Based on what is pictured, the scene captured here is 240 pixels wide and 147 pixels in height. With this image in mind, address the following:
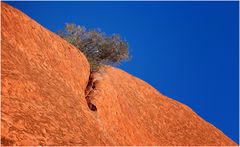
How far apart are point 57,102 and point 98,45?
16.9m

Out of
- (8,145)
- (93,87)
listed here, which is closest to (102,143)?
(8,145)

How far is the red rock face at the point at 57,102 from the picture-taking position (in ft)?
43.4

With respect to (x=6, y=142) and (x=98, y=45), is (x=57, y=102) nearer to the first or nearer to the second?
(x=6, y=142)

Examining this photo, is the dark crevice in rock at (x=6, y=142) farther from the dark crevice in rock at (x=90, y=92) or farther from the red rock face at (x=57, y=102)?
the dark crevice in rock at (x=90, y=92)

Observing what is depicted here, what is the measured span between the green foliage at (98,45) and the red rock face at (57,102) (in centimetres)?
293

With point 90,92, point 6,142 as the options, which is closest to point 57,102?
point 6,142

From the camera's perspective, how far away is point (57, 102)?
16.0 metres

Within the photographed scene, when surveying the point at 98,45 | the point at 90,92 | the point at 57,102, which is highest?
the point at 98,45

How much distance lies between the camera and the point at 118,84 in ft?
99.0

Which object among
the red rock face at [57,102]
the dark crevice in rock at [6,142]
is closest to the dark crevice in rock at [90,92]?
the red rock face at [57,102]

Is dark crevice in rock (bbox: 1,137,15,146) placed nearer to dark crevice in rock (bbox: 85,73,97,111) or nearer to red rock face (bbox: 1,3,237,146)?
red rock face (bbox: 1,3,237,146)

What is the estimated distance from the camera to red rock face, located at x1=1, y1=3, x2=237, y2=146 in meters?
13.2

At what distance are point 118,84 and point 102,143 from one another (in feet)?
47.4

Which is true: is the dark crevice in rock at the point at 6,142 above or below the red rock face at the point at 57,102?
below
